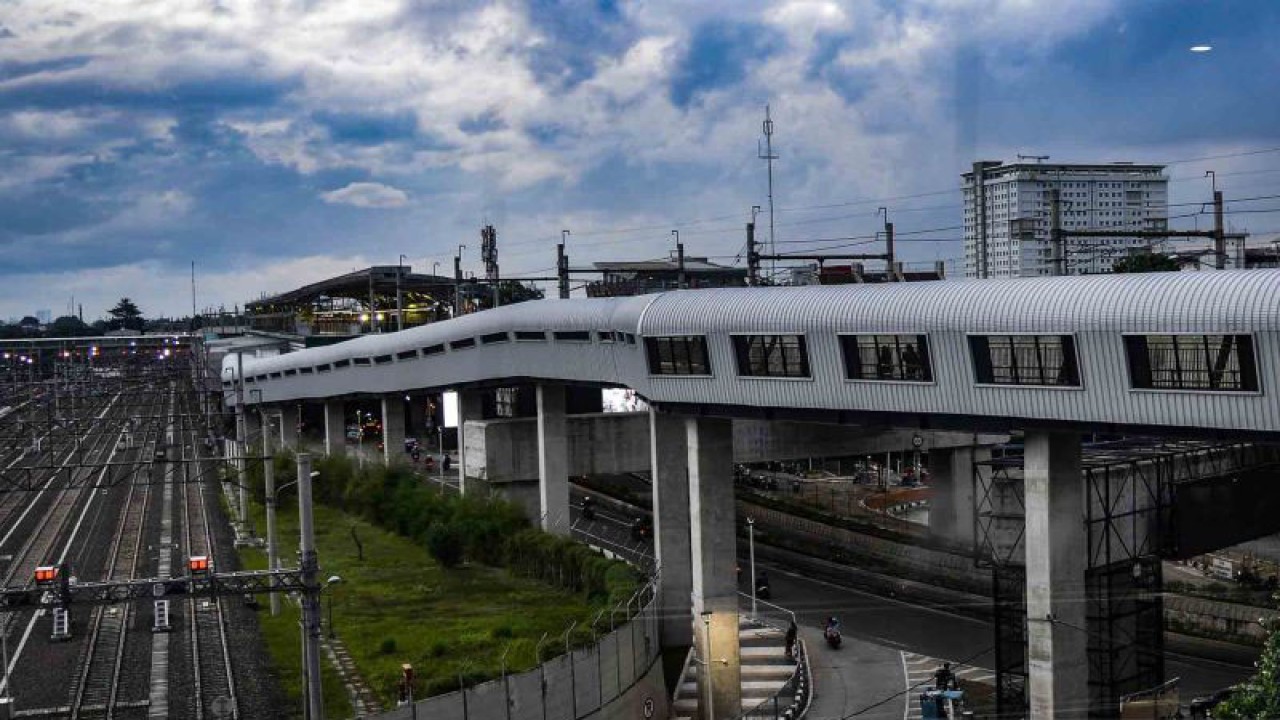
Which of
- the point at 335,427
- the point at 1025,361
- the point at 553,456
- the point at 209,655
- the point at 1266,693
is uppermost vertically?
the point at 1025,361

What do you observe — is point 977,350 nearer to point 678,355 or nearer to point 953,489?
point 678,355

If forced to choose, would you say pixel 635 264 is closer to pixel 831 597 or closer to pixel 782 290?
pixel 831 597

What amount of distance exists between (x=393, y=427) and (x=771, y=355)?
4208cm

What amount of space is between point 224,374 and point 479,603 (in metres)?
56.3

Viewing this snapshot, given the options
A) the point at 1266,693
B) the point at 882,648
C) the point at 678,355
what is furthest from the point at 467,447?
the point at 1266,693

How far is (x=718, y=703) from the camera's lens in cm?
3834

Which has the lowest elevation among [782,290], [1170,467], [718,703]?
[718,703]

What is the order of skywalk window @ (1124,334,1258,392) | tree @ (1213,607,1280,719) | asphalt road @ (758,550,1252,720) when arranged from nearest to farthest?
1. tree @ (1213,607,1280,719)
2. skywalk window @ (1124,334,1258,392)
3. asphalt road @ (758,550,1252,720)

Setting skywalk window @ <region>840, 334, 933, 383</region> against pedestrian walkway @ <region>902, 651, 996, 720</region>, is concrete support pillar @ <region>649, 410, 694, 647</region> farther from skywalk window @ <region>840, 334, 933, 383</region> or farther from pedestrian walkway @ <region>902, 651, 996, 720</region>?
skywalk window @ <region>840, 334, 933, 383</region>

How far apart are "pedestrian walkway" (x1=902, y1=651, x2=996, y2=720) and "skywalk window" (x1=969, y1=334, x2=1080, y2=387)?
1078 cm

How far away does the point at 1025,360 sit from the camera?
27281 mm

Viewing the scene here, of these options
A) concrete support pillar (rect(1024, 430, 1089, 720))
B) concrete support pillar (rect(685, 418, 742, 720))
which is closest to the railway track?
concrete support pillar (rect(685, 418, 742, 720))

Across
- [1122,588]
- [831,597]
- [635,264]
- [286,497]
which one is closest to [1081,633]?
[1122,588]

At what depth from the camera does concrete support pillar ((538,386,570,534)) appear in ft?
179
